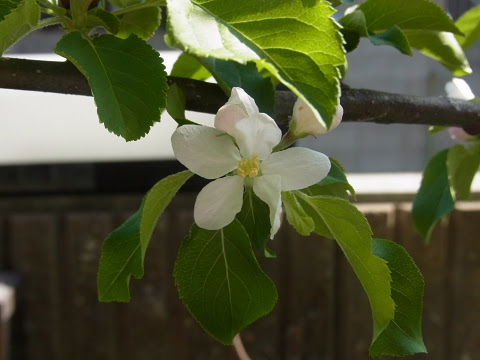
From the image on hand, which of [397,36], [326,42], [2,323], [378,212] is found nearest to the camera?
[326,42]

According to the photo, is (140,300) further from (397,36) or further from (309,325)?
(397,36)

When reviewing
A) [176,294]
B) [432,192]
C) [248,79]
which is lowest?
[176,294]

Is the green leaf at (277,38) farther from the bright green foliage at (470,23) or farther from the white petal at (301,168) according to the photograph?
the bright green foliage at (470,23)

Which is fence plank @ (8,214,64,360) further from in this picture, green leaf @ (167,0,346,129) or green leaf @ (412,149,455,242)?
green leaf @ (167,0,346,129)

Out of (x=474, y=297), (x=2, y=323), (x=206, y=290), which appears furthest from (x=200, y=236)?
(x=474, y=297)

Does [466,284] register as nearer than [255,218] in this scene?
No

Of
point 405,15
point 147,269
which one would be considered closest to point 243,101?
point 405,15

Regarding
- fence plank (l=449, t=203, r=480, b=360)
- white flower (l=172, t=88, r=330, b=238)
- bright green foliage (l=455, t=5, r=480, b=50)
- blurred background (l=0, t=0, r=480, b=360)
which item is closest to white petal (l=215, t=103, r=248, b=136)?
white flower (l=172, t=88, r=330, b=238)

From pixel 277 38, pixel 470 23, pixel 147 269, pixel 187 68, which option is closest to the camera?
pixel 277 38

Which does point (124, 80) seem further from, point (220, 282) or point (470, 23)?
point (470, 23)
